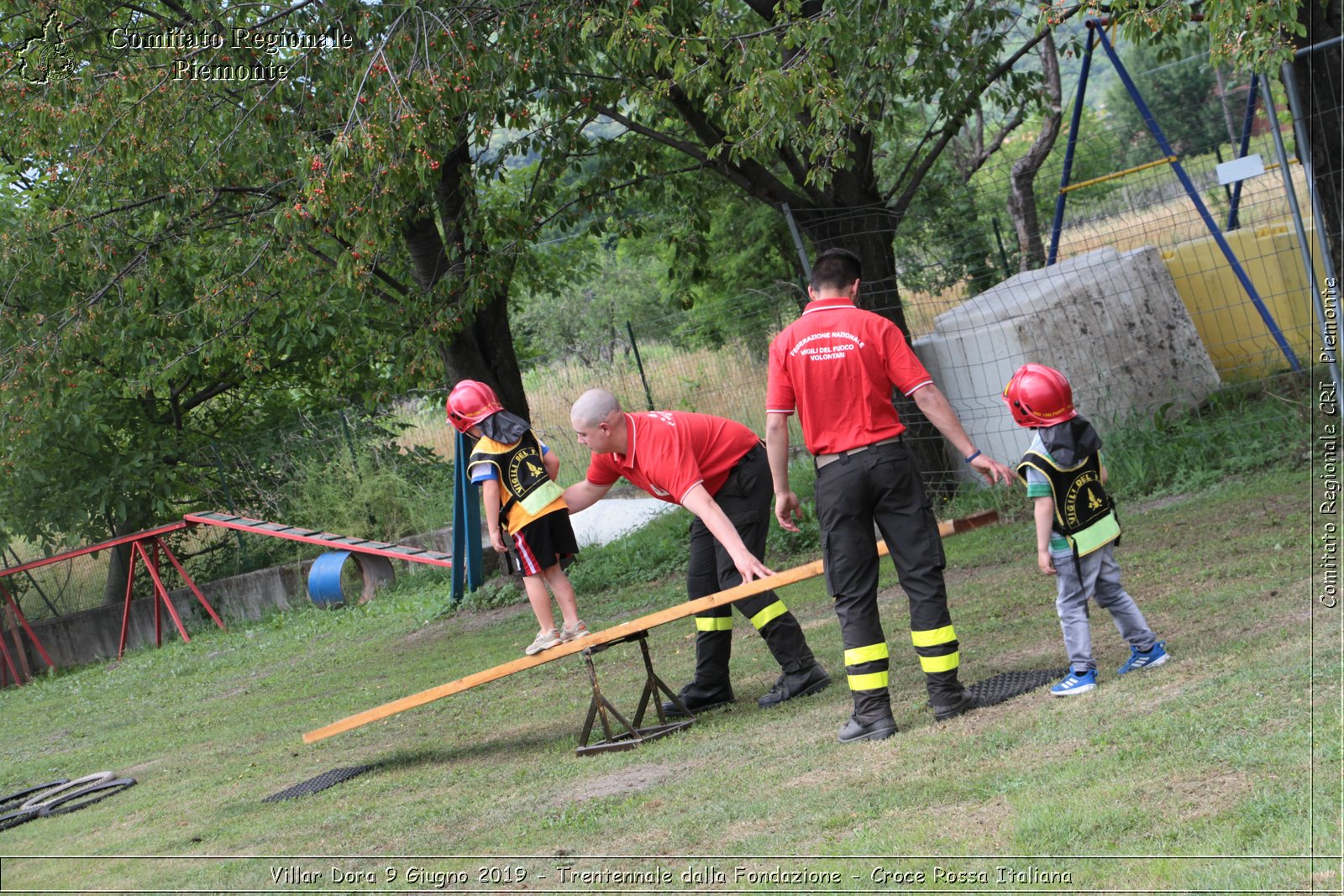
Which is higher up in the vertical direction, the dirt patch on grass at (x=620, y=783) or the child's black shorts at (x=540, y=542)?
the child's black shorts at (x=540, y=542)

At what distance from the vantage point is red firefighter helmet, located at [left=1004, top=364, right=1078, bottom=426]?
5547 mm

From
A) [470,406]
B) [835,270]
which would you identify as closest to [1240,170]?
[835,270]

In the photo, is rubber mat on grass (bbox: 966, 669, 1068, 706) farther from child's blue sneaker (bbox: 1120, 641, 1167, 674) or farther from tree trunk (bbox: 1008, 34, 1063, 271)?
tree trunk (bbox: 1008, 34, 1063, 271)

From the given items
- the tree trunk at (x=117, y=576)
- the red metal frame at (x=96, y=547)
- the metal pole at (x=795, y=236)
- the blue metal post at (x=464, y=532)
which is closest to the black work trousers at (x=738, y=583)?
the metal pole at (x=795, y=236)

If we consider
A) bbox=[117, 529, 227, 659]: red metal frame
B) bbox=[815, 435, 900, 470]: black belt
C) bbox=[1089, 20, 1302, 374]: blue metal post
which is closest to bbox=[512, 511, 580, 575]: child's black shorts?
bbox=[815, 435, 900, 470]: black belt

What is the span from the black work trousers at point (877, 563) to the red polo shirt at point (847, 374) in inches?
4.5

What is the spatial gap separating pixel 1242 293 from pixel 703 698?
25.1ft

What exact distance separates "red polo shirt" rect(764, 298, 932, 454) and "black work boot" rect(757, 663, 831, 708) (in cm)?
164

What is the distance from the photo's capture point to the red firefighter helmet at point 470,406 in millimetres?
7211

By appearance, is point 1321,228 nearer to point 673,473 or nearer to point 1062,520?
point 1062,520

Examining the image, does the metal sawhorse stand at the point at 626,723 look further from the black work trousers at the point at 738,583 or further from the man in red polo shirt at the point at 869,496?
the man in red polo shirt at the point at 869,496

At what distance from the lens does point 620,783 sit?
5.71m

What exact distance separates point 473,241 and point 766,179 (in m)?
2.93

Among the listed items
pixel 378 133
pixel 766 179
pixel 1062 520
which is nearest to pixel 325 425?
pixel 766 179
